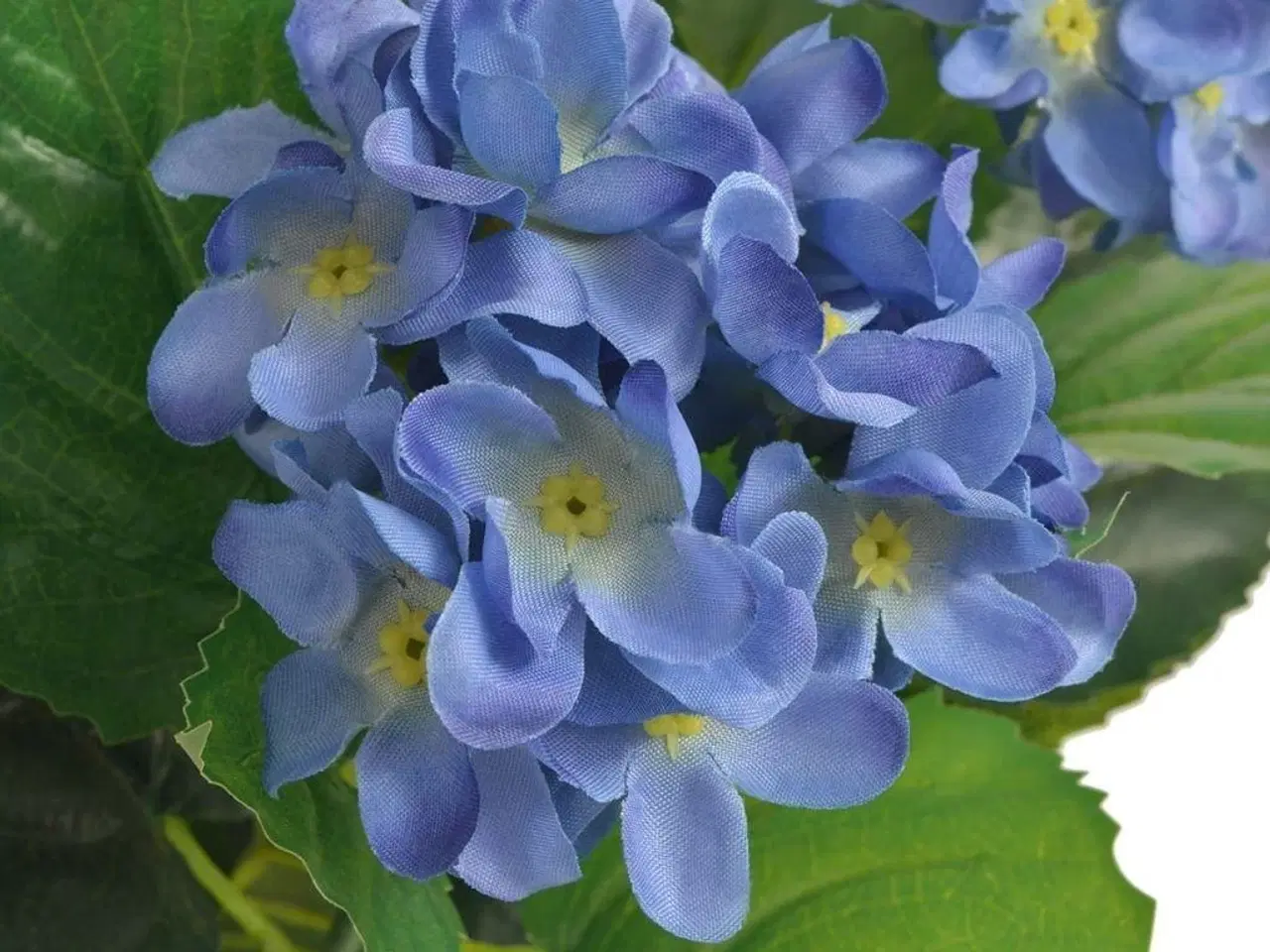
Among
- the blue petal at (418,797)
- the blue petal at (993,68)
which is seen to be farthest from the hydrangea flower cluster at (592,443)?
the blue petal at (993,68)

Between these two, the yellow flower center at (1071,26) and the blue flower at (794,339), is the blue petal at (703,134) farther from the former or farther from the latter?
the yellow flower center at (1071,26)

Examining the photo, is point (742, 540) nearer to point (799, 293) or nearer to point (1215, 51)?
point (799, 293)

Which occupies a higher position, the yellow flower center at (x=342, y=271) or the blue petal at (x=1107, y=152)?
the yellow flower center at (x=342, y=271)

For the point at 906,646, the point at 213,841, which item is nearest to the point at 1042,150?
the point at 906,646

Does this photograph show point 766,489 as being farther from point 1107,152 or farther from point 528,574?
point 1107,152

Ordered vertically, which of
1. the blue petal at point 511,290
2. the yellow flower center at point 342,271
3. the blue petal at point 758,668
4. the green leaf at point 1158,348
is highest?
the blue petal at point 511,290

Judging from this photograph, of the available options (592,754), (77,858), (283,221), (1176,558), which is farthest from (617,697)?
(1176,558)
